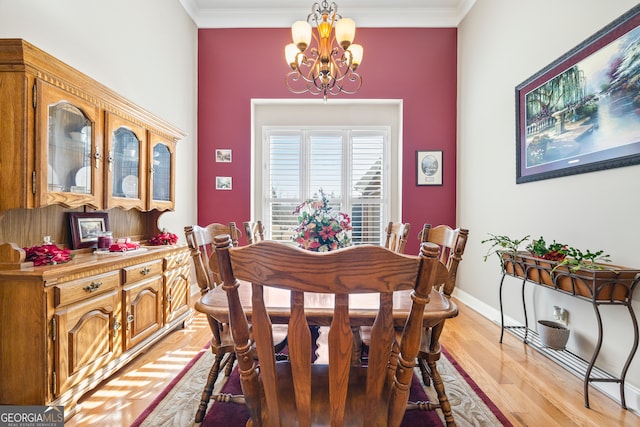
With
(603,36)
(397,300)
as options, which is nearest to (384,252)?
(397,300)

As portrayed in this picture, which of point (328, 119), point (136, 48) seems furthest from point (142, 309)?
point (328, 119)

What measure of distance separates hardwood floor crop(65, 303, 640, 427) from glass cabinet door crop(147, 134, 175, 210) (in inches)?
47.3

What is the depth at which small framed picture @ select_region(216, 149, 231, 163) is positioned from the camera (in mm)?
4098

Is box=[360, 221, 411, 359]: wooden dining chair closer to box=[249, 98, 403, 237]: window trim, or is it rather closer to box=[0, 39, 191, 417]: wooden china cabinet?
box=[0, 39, 191, 417]: wooden china cabinet

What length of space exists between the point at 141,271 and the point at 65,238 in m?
0.52

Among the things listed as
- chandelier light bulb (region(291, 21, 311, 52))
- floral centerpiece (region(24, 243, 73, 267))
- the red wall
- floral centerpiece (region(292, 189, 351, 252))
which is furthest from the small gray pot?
floral centerpiece (region(24, 243, 73, 267))

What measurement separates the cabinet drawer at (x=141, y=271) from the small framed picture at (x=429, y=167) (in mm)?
3197

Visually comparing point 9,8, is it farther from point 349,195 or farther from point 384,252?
point 349,195

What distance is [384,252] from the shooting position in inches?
27.2

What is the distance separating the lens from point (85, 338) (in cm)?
167

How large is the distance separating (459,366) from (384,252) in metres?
1.93

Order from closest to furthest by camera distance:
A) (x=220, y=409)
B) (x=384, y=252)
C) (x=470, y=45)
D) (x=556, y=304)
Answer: (x=384, y=252)
(x=220, y=409)
(x=556, y=304)
(x=470, y=45)

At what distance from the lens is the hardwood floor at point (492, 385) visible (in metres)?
1.61

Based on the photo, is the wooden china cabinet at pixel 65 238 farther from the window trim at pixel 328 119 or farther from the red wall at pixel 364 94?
the window trim at pixel 328 119
